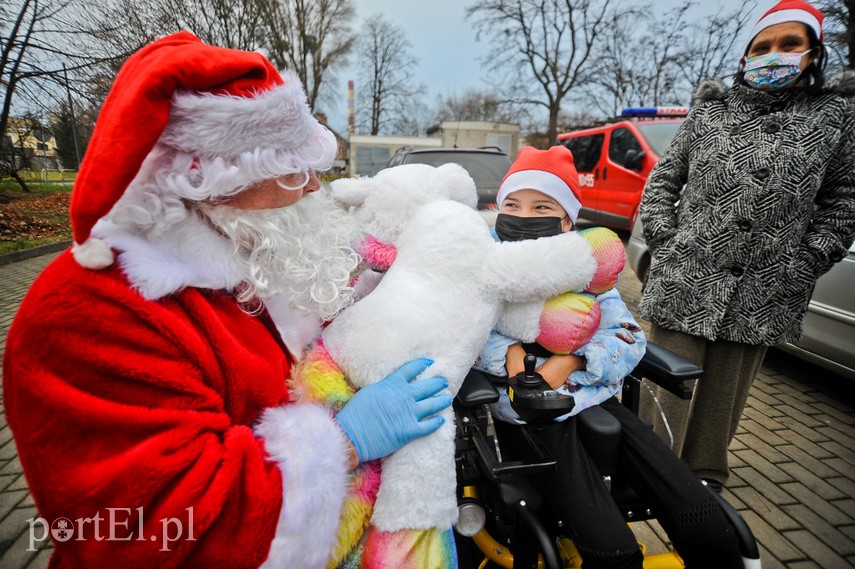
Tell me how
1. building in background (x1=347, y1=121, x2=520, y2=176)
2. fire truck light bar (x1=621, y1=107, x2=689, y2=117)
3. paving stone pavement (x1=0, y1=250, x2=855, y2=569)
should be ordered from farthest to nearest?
building in background (x1=347, y1=121, x2=520, y2=176)
fire truck light bar (x1=621, y1=107, x2=689, y2=117)
paving stone pavement (x1=0, y1=250, x2=855, y2=569)

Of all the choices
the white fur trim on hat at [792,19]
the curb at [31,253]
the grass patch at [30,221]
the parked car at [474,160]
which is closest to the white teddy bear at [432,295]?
the white fur trim on hat at [792,19]

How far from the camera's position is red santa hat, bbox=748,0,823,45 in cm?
176

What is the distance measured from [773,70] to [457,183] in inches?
57.7

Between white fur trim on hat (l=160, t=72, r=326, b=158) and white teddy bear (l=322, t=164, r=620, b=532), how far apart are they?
46 centimetres

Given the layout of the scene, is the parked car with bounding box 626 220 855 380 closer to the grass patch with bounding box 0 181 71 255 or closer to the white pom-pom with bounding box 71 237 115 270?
the white pom-pom with bounding box 71 237 115 270

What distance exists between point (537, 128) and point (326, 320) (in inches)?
1179

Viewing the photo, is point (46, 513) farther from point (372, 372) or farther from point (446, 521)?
point (446, 521)

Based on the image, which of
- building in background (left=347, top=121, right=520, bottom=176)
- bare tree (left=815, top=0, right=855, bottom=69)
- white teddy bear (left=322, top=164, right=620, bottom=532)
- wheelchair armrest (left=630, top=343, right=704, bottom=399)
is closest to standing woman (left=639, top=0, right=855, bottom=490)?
wheelchair armrest (left=630, top=343, right=704, bottom=399)

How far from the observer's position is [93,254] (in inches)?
32.6

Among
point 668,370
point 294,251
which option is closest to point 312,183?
point 294,251

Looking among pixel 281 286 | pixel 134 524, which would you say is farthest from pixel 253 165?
pixel 134 524

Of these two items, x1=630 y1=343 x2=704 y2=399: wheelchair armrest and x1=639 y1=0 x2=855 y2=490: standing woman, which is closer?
x1=630 y1=343 x2=704 y2=399: wheelchair armrest

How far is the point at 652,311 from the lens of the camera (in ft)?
7.12

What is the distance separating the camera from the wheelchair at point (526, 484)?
1258 millimetres
